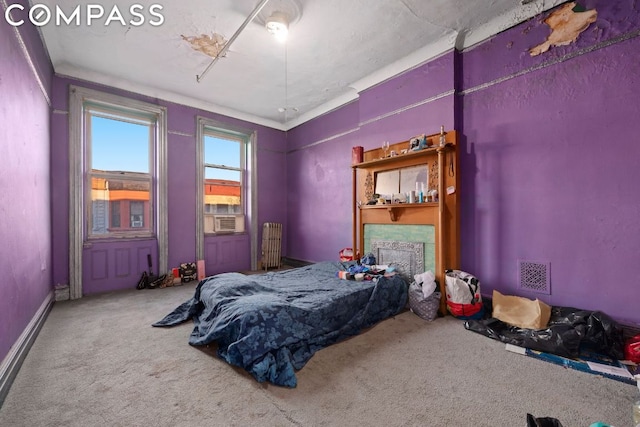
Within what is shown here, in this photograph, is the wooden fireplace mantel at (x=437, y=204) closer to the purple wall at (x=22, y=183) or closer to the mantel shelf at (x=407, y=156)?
the mantel shelf at (x=407, y=156)

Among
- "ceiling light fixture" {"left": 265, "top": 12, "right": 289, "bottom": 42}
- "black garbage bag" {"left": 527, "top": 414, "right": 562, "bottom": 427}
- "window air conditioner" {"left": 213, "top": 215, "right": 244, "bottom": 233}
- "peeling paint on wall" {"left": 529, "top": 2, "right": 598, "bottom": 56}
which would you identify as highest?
"ceiling light fixture" {"left": 265, "top": 12, "right": 289, "bottom": 42}

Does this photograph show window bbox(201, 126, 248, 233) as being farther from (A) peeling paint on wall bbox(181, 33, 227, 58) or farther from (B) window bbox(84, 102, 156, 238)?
(A) peeling paint on wall bbox(181, 33, 227, 58)

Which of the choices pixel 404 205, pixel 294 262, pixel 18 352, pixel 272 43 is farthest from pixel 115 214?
pixel 404 205

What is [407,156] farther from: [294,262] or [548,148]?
[294,262]

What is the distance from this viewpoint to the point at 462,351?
7.23 ft

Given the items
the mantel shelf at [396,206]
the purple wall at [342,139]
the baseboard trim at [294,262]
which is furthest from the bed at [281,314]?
the baseboard trim at [294,262]

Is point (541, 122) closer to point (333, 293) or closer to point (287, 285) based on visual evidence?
point (333, 293)

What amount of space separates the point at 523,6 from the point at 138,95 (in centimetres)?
537

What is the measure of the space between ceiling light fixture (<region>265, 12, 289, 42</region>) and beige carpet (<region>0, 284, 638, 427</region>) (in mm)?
3292

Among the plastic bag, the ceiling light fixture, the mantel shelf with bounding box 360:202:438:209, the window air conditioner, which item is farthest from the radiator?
the plastic bag

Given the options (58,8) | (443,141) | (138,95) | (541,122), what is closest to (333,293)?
(443,141)

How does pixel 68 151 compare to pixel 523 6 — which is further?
pixel 68 151

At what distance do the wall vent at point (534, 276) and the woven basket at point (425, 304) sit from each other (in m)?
0.86

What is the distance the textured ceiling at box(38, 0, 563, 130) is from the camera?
279cm
